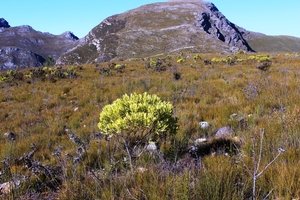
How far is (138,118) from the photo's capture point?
215 inches

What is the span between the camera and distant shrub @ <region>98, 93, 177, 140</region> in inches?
215

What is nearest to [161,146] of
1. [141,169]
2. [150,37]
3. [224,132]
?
[224,132]

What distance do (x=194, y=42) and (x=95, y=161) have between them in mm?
151119

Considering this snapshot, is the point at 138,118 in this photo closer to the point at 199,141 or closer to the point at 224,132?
the point at 199,141

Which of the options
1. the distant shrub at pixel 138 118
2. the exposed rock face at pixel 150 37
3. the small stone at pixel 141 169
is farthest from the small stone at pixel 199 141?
the exposed rock face at pixel 150 37

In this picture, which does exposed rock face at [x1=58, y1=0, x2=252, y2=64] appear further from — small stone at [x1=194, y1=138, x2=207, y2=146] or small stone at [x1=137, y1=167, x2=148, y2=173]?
small stone at [x1=137, y1=167, x2=148, y2=173]

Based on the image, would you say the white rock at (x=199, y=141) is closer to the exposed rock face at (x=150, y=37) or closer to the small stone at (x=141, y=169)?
the small stone at (x=141, y=169)

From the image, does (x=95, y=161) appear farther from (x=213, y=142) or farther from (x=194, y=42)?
(x=194, y=42)

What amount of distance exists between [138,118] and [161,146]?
0.54 meters

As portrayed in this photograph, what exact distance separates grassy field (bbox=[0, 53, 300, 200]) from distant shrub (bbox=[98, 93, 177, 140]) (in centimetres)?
26

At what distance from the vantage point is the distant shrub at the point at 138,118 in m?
5.46

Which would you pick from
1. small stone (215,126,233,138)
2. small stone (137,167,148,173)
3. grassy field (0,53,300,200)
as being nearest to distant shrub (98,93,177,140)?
grassy field (0,53,300,200)

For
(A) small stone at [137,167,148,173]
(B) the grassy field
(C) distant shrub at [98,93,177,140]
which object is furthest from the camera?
(C) distant shrub at [98,93,177,140]

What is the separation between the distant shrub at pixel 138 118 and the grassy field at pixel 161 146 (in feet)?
0.84
